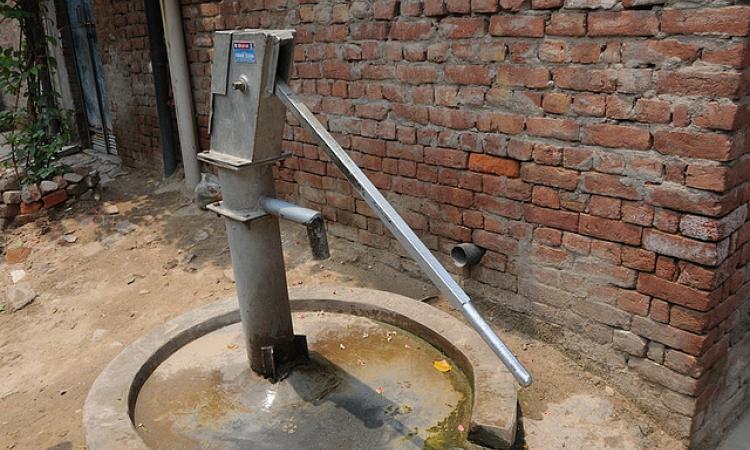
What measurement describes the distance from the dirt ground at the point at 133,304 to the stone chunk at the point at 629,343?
22cm

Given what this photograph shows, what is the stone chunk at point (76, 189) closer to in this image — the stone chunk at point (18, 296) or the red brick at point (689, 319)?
the stone chunk at point (18, 296)

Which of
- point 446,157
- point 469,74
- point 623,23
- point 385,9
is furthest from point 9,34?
point 623,23

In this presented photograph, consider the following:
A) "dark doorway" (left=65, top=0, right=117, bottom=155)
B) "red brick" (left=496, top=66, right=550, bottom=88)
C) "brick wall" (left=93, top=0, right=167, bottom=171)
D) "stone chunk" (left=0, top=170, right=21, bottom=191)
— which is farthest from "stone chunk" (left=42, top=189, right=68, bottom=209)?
"red brick" (left=496, top=66, right=550, bottom=88)

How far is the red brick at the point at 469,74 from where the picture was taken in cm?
283

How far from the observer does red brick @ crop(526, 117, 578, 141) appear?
8.41ft

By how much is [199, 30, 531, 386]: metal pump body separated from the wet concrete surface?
0.50ft

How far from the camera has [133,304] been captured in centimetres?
377

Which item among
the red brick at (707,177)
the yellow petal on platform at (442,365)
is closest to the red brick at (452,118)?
the red brick at (707,177)

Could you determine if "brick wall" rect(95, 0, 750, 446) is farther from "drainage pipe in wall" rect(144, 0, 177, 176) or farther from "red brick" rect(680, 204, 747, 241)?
"drainage pipe in wall" rect(144, 0, 177, 176)

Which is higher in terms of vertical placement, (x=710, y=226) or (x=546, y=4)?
(x=546, y=4)

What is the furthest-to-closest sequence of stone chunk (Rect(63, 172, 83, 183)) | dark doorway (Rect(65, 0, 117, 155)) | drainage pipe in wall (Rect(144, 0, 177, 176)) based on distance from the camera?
dark doorway (Rect(65, 0, 117, 155))
stone chunk (Rect(63, 172, 83, 183))
drainage pipe in wall (Rect(144, 0, 177, 176))

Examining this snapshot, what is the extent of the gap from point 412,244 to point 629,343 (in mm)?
1440

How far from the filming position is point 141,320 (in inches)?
141

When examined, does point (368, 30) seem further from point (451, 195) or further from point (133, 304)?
point (133, 304)
